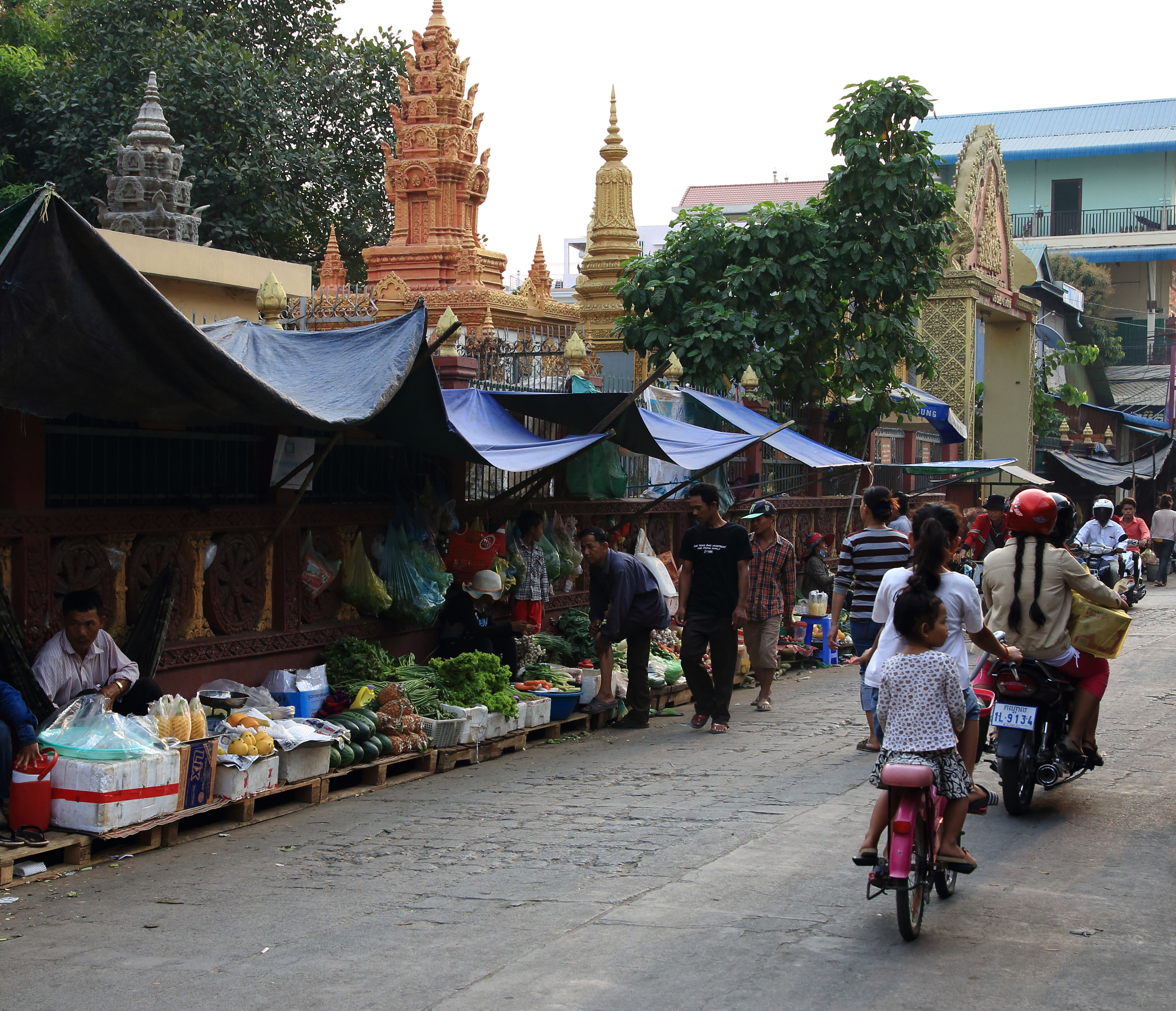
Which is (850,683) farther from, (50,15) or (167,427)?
(50,15)

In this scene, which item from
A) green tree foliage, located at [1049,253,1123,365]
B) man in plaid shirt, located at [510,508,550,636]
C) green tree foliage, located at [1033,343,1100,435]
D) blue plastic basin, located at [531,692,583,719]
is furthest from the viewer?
green tree foliage, located at [1049,253,1123,365]

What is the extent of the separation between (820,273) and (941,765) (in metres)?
13.4

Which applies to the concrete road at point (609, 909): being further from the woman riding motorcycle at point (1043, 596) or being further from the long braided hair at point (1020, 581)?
the long braided hair at point (1020, 581)

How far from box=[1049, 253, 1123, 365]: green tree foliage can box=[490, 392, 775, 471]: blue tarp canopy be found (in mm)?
31518

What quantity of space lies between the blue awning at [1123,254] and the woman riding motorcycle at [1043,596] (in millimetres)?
39654

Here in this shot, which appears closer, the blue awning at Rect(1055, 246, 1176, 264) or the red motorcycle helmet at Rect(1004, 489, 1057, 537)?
the red motorcycle helmet at Rect(1004, 489, 1057, 537)

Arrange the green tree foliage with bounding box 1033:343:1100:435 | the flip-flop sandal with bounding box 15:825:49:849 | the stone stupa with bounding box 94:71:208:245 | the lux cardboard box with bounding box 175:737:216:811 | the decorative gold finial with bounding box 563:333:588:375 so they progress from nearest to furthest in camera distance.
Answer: the flip-flop sandal with bounding box 15:825:49:849 < the lux cardboard box with bounding box 175:737:216:811 < the decorative gold finial with bounding box 563:333:588:375 < the stone stupa with bounding box 94:71:208:245 < the green tree foliage with bounding box 1033:343:1100:435

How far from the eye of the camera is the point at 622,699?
34.8ft

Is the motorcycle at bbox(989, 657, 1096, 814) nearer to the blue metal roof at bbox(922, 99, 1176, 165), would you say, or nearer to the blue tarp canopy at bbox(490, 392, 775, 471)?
the blue tarp canopy at bbox(490, 392, 775, 471)

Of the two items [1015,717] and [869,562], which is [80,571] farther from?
[1015,717]

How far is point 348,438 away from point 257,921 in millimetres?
4938

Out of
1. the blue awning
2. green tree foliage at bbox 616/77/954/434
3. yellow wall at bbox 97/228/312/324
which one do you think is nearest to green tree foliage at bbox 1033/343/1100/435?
the blue awning

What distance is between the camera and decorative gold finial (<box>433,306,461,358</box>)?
928 centimetres

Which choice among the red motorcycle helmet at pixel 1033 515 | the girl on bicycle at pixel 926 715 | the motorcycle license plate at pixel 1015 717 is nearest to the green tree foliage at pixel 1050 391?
the red motorcycle helmet at pixel 1033 515
